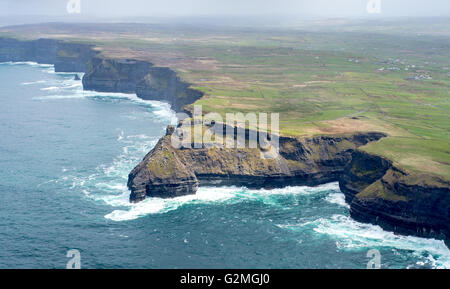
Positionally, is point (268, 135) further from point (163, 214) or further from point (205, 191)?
point (163, 214)

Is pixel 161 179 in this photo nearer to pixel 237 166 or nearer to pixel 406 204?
pixel 237 166

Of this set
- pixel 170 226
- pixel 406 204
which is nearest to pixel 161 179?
pixel 170 226

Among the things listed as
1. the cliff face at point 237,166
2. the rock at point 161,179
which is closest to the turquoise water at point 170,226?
the rock at point 161,179

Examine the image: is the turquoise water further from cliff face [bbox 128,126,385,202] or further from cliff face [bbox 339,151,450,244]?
cliff face [bbox 128,126,385,202]

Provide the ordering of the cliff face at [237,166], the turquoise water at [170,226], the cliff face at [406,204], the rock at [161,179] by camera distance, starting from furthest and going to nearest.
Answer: the cliff face at [237,166], the rock at [161,179], the cliff face at [406,204], the turquoise water at [170,226]

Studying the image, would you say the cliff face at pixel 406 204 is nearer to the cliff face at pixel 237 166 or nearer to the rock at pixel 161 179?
the cliff face at pixel 237 166
